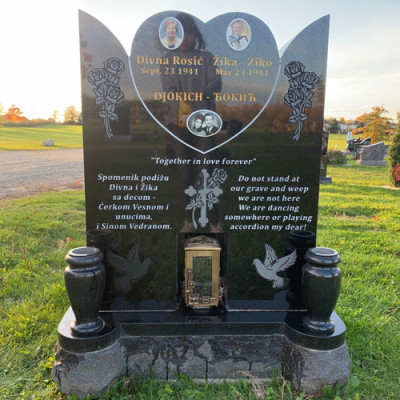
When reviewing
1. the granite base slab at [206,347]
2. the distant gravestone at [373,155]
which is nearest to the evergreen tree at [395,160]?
the distant gravestone at [373,155]

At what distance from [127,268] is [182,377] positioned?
2.98 ft

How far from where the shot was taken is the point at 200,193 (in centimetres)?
274

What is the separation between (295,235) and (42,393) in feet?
7.07

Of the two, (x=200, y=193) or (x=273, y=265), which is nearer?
Answer: (x=200, y=193)

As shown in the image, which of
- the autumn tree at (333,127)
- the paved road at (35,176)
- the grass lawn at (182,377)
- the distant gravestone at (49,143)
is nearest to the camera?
the grass lawn at (182,377)

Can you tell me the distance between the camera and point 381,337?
9.87ft

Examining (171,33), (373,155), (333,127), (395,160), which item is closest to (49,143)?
(373,155)

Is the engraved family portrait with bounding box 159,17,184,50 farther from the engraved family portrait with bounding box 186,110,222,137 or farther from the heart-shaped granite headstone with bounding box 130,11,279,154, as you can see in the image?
the engraved family portrait with bounding box 186,110,222,137

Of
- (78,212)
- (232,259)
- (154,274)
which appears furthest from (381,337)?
(78,212)

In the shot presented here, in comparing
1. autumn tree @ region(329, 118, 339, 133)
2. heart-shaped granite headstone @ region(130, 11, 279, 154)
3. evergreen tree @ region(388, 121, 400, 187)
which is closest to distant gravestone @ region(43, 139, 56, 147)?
evergreen tree @ region(388, 121, 400, 187)

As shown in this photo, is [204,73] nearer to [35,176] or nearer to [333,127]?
[35,176]

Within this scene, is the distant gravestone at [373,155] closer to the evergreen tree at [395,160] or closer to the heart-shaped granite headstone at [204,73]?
the evergreen tree at [395,160]

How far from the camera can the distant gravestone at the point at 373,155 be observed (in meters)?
17.1

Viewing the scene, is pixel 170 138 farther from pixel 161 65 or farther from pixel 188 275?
pixel 188 275
